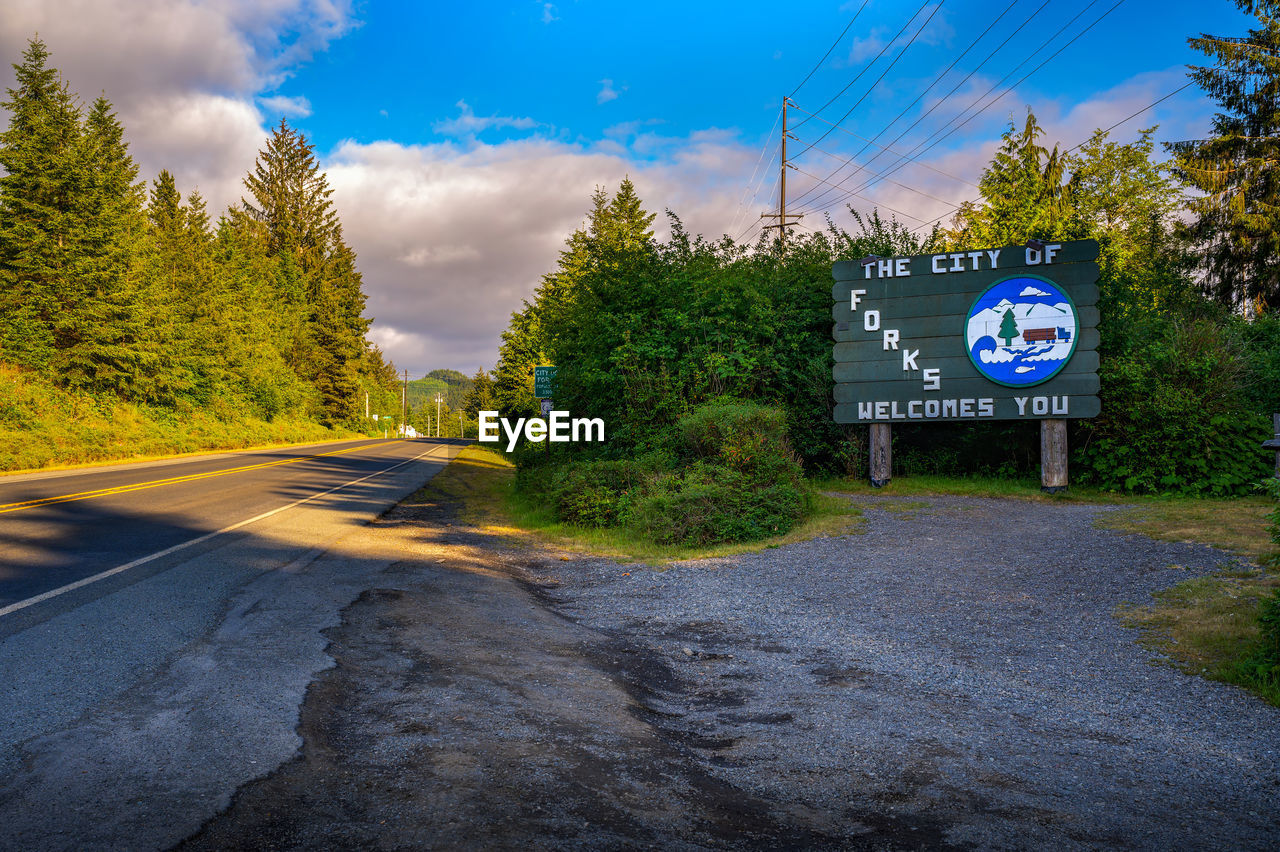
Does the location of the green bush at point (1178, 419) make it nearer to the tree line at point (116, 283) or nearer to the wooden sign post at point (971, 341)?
the wooden sign post at point (971, 341)

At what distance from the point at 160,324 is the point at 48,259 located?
5.30 m

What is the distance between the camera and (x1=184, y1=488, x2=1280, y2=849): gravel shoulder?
3309 mm

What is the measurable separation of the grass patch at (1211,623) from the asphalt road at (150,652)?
244 inches

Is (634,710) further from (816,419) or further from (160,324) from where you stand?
(160,324)

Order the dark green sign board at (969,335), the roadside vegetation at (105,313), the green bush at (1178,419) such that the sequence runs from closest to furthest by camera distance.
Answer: the green bush at (1178,419), the dark green sign board at (969,335), the roadside vegetation at (105,313)

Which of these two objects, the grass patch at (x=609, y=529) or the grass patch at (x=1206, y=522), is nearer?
the grass patch at (x=1206, y=522)

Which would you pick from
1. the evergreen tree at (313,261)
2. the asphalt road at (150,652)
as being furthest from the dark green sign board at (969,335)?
the evergreen tree at (313,261)

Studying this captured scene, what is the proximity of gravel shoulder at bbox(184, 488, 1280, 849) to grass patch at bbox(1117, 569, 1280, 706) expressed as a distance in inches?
8.0

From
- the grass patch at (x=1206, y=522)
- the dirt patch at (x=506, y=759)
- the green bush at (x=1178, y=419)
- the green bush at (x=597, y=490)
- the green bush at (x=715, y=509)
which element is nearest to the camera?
the dirt patch at (x=506, y=759)

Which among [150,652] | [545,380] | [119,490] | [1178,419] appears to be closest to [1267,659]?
[150,652]

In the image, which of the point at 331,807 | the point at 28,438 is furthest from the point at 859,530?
the point at 28,438

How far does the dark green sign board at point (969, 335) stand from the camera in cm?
1491

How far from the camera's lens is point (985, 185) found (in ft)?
110

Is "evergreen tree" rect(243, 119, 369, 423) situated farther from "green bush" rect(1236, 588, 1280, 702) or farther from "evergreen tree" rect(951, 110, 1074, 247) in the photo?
"green bush" rect(1236, 588, 1280, 702)
